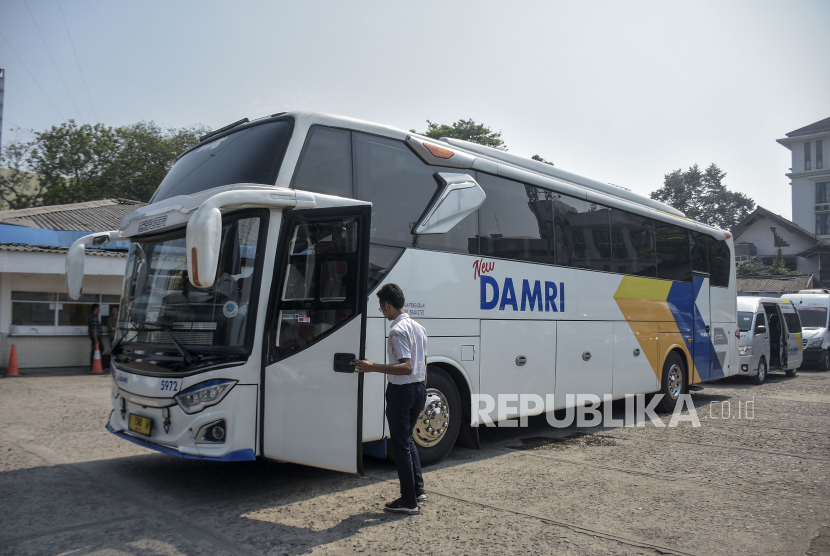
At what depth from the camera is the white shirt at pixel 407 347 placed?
4922 millimetres

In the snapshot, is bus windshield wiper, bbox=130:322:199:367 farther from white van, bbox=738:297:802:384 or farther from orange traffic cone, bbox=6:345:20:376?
white van, bbox=738:297:802:384

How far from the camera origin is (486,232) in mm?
7359

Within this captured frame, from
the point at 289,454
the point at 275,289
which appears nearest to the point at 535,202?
the point at 275,289

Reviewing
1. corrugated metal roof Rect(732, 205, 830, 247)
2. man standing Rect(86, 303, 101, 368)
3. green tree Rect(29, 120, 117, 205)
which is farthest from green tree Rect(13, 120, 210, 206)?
corrugated metal roof Rect(732, 205, 830, 247)

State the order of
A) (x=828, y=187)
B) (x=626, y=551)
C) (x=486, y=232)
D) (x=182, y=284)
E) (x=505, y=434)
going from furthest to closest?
(x=828, y=187)
(x=505, y=434)
(x=486, y=232)
(x=182, y=284)
(x=626, y=551)

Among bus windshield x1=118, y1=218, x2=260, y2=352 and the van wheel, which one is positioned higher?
bus windshield x1=118, y1=218, x2=260, y2=352

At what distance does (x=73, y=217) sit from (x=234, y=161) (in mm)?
17313

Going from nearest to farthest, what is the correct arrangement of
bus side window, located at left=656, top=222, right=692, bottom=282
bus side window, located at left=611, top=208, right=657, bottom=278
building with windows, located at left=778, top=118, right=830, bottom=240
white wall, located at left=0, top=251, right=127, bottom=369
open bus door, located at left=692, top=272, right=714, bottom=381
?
bus side window, located at left=611, top=208, right=657, bottom=278 < bus side window, located at left=656, top=222, right=692, bottom=282 < open bus door, located at left=692, top=272, right=714, bottom=381 < white wall, located at left=0, top=251, right=127, bottom=369 < building with windows, located at left=778, top=118, right=830, bottom=240

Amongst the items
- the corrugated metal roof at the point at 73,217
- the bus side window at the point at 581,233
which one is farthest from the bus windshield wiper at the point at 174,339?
the corrugated metal roof at the point at 73,217

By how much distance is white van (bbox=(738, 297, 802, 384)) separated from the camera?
1612 cm

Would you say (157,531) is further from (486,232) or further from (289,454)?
(486,232)

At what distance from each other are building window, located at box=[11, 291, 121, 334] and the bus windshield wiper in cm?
1239

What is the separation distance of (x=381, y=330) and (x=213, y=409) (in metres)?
1.73

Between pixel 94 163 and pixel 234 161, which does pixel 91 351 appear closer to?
pixel 234 161
